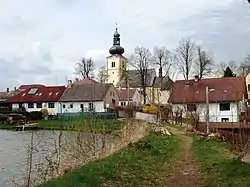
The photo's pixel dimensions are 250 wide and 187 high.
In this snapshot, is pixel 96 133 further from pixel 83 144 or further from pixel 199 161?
pixel 199 161

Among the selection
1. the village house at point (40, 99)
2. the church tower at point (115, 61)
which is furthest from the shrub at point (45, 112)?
the church tower at point (115, 61)

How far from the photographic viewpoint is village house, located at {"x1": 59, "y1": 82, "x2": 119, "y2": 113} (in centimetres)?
6656

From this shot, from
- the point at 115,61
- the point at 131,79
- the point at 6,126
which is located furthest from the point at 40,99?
the point at 115,61

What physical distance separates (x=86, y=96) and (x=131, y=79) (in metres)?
26.5

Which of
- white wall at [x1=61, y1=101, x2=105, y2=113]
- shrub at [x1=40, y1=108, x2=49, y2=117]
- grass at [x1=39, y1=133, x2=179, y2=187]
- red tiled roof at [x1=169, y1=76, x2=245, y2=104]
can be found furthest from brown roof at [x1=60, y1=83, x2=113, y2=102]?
grass at [x1=39, y1=133, x2=179, y2=187]

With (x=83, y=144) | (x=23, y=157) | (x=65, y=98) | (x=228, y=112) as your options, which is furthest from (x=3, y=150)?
(x=65, y=98)

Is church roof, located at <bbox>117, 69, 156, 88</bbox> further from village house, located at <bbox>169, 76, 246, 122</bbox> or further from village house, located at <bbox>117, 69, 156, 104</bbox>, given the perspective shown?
village house, located at <bbox>169, 76, 246, 122</bbox>

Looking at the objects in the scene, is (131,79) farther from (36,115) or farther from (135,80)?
(36,115)

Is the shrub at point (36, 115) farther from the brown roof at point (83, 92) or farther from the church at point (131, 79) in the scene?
the church at point (131, 79)

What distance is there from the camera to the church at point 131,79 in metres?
77.6

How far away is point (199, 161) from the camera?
14359 mm

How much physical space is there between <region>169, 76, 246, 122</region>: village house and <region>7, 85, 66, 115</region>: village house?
76.6ft

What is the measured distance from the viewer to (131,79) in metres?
93.5

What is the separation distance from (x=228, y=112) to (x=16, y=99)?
133 ft
